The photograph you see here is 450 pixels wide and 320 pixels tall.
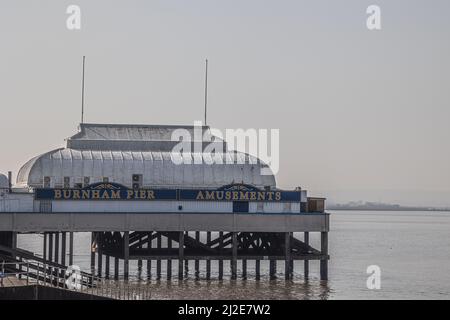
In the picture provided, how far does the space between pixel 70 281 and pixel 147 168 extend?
74.6 feet

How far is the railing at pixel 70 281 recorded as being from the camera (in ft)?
219

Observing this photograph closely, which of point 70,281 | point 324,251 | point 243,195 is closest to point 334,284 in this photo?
point 324,251

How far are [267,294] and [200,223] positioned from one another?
28.7 ft

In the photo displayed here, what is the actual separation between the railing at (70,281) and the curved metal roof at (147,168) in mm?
8452

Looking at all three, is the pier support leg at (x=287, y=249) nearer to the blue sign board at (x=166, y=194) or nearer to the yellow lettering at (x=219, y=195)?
the blue sign board at (x=166, y=194)

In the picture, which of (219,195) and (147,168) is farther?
(147,168)

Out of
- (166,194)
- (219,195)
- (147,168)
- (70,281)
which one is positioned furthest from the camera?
(147,168)

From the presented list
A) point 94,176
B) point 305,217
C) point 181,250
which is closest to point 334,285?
point 305,217

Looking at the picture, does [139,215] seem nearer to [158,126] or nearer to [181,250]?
[181,250]

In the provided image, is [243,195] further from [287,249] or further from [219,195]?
[287,249]

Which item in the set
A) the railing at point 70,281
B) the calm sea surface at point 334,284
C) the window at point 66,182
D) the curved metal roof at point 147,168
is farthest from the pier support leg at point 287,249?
the window at point 66,182

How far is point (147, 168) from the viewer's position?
100m

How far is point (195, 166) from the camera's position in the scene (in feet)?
329

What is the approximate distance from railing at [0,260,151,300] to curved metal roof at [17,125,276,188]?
8.45 metres
